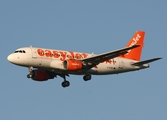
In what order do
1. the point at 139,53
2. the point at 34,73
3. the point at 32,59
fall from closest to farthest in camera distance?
the point at 32,59
the point at 34,73
the point at 139,53

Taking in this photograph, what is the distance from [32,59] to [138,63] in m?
17.5

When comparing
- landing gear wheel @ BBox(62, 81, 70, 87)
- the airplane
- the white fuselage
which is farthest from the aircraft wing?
landing gear wheel @ BBox(62, 81, 70, 87)

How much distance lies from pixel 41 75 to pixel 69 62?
7.65 metres

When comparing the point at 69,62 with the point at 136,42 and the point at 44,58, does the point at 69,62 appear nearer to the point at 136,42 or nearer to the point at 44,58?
the point at 44,58

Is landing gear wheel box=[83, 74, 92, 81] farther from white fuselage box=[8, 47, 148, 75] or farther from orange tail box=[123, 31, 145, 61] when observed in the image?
orange tail box=[123, 31, 145, 61]

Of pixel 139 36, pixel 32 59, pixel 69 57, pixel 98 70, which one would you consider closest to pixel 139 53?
pixel 139 36

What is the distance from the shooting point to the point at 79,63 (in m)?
72.1

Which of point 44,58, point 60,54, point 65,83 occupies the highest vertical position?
point 60,54

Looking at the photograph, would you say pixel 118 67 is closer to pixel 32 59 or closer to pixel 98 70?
pixel 98 70

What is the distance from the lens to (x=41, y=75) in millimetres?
77188

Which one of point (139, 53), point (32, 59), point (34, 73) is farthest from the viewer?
point (139, 53)

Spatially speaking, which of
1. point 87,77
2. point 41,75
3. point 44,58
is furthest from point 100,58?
point 41,75

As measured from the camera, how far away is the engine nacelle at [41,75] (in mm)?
76625

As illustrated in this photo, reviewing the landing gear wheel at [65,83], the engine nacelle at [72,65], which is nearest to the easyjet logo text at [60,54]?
the engine nacelle at [72,65]
